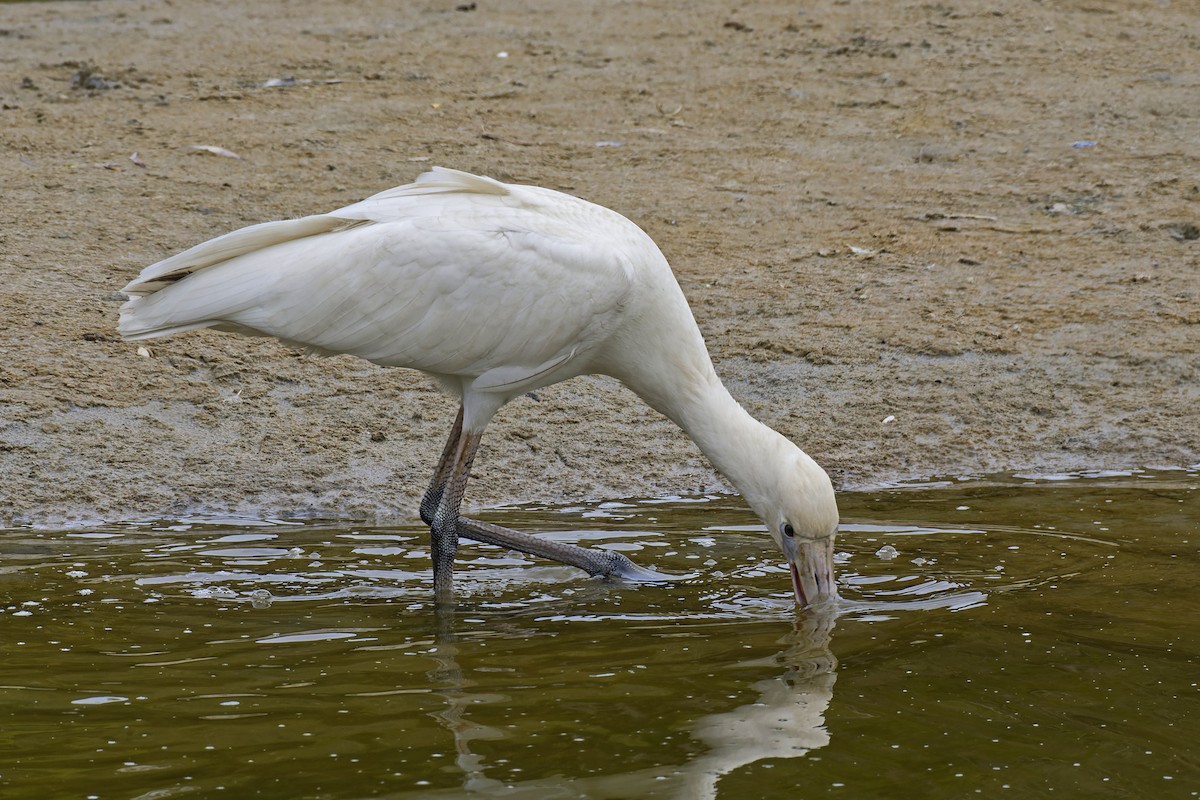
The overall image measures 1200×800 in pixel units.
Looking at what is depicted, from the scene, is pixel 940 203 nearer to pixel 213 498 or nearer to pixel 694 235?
pixel 694 235

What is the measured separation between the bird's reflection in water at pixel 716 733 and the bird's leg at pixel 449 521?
71cm

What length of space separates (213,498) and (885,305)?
3.95m

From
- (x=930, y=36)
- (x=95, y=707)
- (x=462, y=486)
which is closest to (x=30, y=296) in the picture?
(x=462, y=486)

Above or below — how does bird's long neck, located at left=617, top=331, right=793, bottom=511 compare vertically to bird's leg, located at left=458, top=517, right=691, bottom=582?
above

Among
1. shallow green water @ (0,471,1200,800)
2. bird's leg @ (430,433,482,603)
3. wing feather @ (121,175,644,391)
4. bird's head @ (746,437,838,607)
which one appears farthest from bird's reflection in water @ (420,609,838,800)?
wing feather @ (121,175,644,391)

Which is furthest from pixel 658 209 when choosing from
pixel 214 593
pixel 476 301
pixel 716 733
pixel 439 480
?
pixel 716 733

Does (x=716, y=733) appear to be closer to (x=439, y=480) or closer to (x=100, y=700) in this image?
(x=100, y=700)

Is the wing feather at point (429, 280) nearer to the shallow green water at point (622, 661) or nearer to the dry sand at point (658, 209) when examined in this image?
the shallow green water at point (622, 661)

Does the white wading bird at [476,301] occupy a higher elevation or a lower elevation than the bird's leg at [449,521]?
higher

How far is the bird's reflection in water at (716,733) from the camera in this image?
3.78 meters

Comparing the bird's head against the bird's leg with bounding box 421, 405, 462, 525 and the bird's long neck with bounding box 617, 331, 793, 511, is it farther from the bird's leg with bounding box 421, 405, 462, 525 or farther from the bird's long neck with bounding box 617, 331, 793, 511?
the bird's leg with bounding box 421, 405, 462, 525

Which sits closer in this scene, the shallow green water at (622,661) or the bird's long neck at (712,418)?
the shallow green water at (622,661)

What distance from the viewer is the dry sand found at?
24.1 ft

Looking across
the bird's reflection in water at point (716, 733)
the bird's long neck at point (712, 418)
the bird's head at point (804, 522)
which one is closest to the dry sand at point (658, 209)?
the bird's long neck at point (712, 418)
